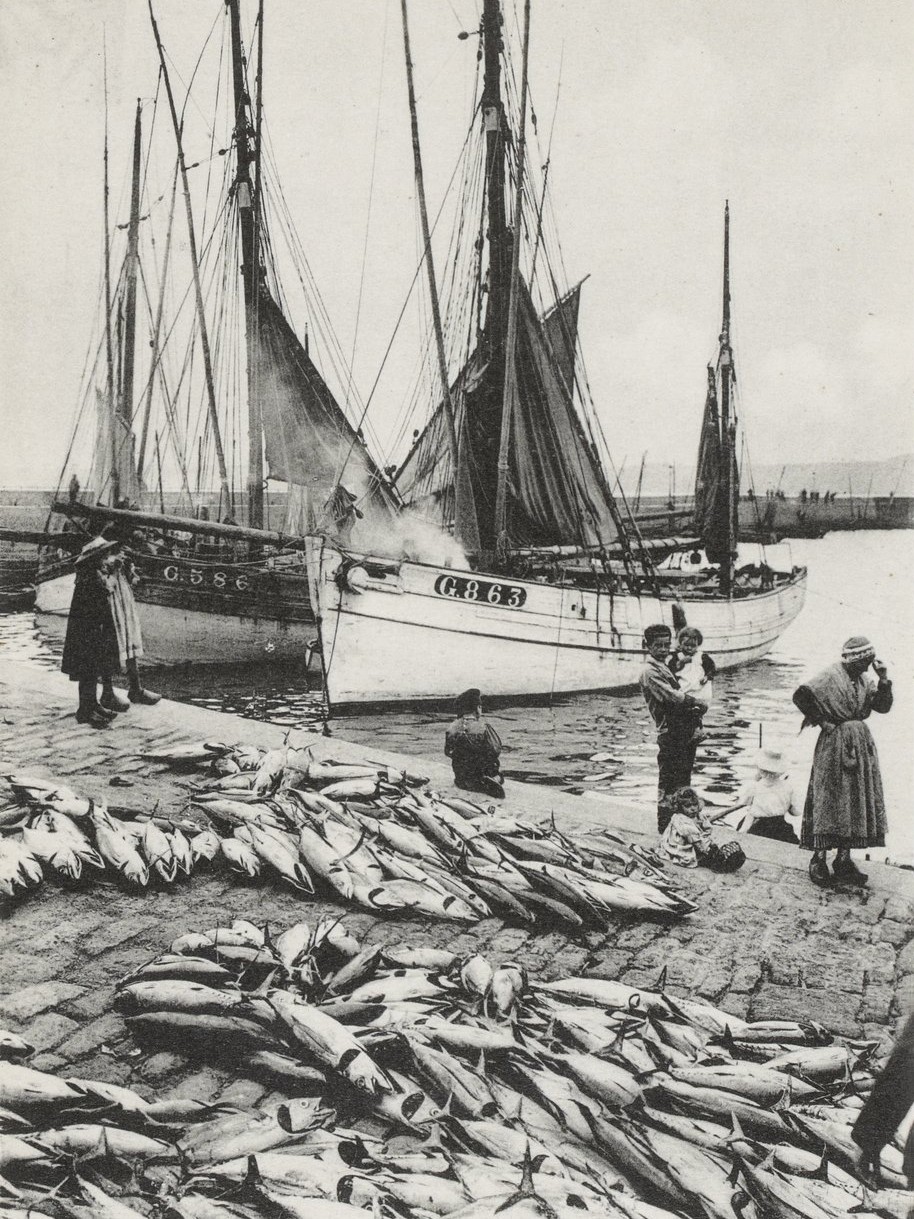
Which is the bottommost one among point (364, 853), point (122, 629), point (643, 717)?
point (643, 717)

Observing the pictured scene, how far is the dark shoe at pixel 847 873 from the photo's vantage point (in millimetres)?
4555

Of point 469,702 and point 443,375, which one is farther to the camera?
point 443,375

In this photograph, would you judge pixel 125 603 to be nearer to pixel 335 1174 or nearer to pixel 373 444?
pixel 373 444

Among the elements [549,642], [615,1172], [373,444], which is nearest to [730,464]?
[549,642]

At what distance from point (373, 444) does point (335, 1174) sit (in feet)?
34.1

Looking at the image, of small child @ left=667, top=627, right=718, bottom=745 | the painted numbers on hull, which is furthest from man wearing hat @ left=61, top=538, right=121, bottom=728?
the painted numbers on hull

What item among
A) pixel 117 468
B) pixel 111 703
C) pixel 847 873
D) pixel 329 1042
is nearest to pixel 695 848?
pixel 847 873

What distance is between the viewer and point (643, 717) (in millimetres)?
12680

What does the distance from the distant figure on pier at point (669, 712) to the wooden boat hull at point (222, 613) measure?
10928mm

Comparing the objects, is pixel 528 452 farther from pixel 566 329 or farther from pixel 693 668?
pixel 693 668

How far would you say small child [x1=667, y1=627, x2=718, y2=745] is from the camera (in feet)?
18.0

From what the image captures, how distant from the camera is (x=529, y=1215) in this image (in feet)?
7.93

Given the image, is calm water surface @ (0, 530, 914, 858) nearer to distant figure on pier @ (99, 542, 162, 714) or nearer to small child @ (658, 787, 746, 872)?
small child @ (658, 787, 746, 872)

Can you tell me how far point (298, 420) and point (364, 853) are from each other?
37.0 feet
